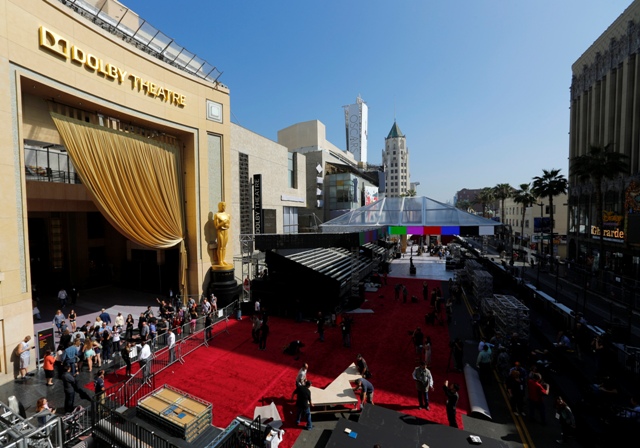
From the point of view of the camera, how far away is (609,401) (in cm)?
1016

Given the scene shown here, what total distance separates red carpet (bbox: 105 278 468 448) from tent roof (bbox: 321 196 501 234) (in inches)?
331

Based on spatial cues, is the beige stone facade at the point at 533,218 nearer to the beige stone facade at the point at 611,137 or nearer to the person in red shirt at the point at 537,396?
the beige stone facade at the point at 611,137

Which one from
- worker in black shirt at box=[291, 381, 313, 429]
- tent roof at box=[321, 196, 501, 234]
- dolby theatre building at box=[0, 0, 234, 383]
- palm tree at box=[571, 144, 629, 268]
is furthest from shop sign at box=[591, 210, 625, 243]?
dolby theatre building at box=[0, 0, 234, 383]

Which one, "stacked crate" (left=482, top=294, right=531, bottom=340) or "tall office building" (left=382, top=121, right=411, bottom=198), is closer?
"stacked crate" (left=482, top=294, right=531, bottom=340)

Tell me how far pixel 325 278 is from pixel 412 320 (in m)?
6.28

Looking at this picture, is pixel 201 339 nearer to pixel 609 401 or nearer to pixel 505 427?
pixel 505 427

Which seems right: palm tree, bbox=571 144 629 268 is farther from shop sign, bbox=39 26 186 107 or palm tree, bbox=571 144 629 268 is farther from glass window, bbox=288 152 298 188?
shop sign, bbox=39 26 186 107

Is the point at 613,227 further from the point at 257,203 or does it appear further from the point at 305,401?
the point at 305,401

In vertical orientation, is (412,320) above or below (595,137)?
below

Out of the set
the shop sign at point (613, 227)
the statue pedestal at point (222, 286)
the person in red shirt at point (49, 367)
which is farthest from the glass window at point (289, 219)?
the shop sign at point (613, 227)

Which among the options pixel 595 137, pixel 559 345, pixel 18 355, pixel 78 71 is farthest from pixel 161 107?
Answer: pixel 595 137

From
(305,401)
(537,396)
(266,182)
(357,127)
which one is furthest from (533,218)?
(305,401)

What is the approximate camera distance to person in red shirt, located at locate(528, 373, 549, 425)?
10039 mm

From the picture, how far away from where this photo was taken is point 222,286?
947 inches
